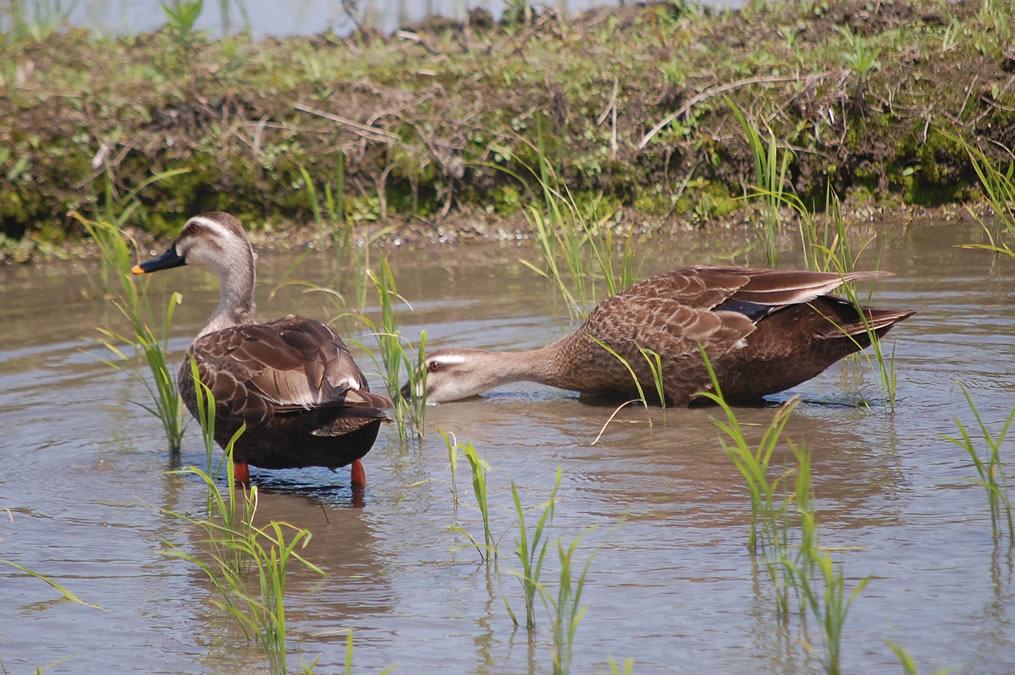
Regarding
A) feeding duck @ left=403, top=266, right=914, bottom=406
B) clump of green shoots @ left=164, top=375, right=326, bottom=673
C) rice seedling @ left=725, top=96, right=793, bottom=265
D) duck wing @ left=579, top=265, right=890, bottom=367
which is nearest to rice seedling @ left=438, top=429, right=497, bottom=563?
clump of green shoots @ left=164, top=375, right=326, bottom=673

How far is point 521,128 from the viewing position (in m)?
10.5

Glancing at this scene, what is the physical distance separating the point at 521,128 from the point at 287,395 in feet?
19.9

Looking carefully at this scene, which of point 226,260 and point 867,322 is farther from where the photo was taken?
point 226,260

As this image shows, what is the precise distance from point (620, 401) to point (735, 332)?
0.94 meters

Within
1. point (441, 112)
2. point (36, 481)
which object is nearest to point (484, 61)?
point (441, 112)

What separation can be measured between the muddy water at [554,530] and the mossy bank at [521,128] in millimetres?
2595

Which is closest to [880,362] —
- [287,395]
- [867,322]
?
[867,322]

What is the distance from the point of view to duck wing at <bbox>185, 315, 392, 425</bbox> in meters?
4.75

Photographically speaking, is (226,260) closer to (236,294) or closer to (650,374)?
(236,294)

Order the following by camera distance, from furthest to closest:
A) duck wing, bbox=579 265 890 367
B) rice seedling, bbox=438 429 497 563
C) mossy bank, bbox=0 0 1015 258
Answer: mossy bank, bbox=0 0 1015 258 → duck wing, bbox=579 265 890 367 → rice seedling, bbox=438 429 497 563

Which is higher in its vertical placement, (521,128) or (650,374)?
(521,128)

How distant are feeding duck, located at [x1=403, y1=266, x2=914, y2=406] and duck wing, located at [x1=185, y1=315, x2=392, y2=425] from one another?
49.7 inches

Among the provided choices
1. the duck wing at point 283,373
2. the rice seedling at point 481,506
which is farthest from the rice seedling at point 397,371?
the rice seedling at point 481,506

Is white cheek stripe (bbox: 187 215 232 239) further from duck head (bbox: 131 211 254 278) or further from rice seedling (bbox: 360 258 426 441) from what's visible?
rice seedling (bbox: 360 258 426 441)
